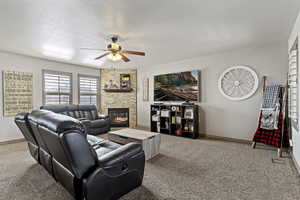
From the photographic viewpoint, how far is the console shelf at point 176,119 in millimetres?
4512

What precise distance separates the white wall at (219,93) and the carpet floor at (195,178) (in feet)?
2.77

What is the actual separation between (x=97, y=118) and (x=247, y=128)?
4.46 metres

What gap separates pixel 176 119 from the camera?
4.86m

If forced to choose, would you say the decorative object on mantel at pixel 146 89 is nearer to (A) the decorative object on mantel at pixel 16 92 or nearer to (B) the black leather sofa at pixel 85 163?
(A) the decorative object on mantel at pixel 16 92

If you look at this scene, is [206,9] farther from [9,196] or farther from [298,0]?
[9,196]

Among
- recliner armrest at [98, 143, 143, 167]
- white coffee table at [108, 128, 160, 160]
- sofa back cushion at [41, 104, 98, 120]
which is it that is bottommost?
white coffee table at [108, 128, 160, 160]

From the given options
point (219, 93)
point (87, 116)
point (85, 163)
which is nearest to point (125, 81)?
point (87, 116)

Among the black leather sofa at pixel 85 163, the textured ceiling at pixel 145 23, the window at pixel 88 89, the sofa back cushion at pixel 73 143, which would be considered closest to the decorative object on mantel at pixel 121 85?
the window at pixel 88 89

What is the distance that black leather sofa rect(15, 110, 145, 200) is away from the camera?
4.48 ft

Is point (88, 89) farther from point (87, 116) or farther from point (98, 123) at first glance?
point (98, 123)

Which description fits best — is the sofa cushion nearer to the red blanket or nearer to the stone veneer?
the stone veneer

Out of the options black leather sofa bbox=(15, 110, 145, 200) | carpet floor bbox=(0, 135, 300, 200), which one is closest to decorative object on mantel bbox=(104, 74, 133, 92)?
carpet floor bbox=(0, 135, 300, 200)

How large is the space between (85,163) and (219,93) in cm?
392

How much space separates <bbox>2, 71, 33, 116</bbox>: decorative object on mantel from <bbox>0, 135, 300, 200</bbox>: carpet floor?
1353 millimetres
